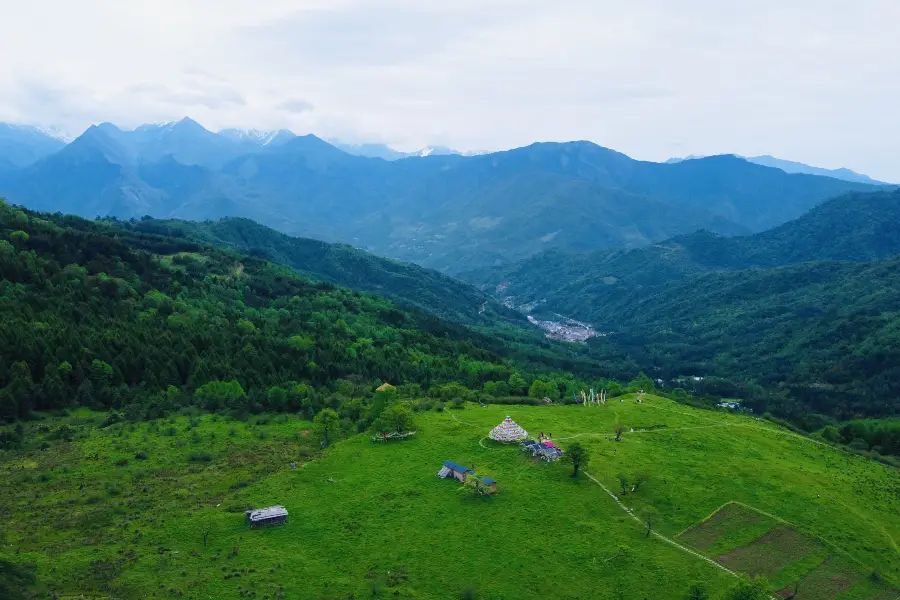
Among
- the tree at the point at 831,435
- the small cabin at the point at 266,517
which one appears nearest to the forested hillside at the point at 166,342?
the small cabin at the point at 266,517

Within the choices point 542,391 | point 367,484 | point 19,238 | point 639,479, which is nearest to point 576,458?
point 639,479

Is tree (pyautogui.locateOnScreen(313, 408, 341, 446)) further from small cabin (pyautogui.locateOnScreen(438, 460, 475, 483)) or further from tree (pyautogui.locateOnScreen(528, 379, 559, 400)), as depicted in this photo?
tree (pyautogui.locateOnScreen(528, 379, 559, 400))

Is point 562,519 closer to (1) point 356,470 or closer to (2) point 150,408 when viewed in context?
(1) point 356,470

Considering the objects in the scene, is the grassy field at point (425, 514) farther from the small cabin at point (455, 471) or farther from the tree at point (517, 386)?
the tree at point (517, 386)

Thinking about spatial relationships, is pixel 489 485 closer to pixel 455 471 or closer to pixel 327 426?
pixel 455 471

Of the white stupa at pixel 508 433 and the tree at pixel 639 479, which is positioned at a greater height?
the white stupa at pixel 508 433

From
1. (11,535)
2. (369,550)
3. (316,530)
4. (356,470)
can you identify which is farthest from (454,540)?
(11,535)
